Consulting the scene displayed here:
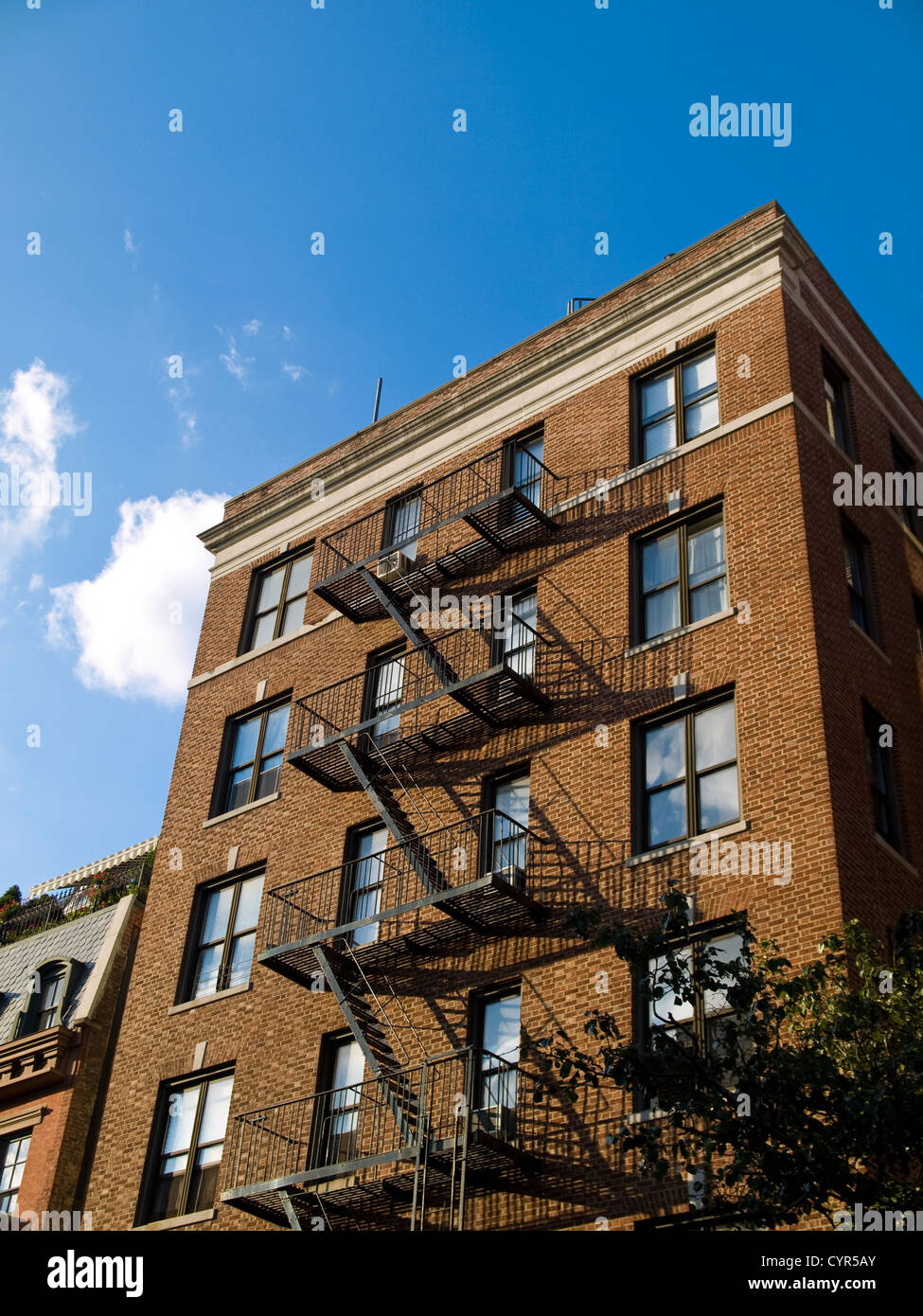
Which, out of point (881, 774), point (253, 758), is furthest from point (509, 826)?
point (253, 758)

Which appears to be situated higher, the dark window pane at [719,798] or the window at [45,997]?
the window at [45,997]

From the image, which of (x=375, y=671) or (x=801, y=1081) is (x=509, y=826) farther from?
(x=801, y=1081)

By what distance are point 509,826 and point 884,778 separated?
5.70 m

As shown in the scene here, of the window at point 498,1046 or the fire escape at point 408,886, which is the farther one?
the window at point 498,1046

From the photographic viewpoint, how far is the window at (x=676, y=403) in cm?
2566

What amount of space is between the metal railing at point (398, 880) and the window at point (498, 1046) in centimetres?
169

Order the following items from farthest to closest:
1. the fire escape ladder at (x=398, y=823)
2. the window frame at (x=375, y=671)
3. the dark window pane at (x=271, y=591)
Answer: the dark window pane at (x=271, y=591) < the window frame at (x=375, y=671) < the fire escape ladder at (x=398, y=823)

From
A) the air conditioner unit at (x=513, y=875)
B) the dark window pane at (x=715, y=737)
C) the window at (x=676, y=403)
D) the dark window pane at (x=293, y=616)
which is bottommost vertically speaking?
the air conditioner unit at (x=513, y=875)

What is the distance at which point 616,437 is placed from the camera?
2650cm

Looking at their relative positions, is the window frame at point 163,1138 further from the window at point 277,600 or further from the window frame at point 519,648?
the window at point 277,600

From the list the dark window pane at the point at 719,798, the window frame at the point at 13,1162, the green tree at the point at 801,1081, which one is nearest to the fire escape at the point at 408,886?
the dark window pane at the point at 719,798

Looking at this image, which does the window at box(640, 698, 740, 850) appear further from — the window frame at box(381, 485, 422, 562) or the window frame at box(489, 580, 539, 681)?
the window frame at box(381, 485, 422, 562)
